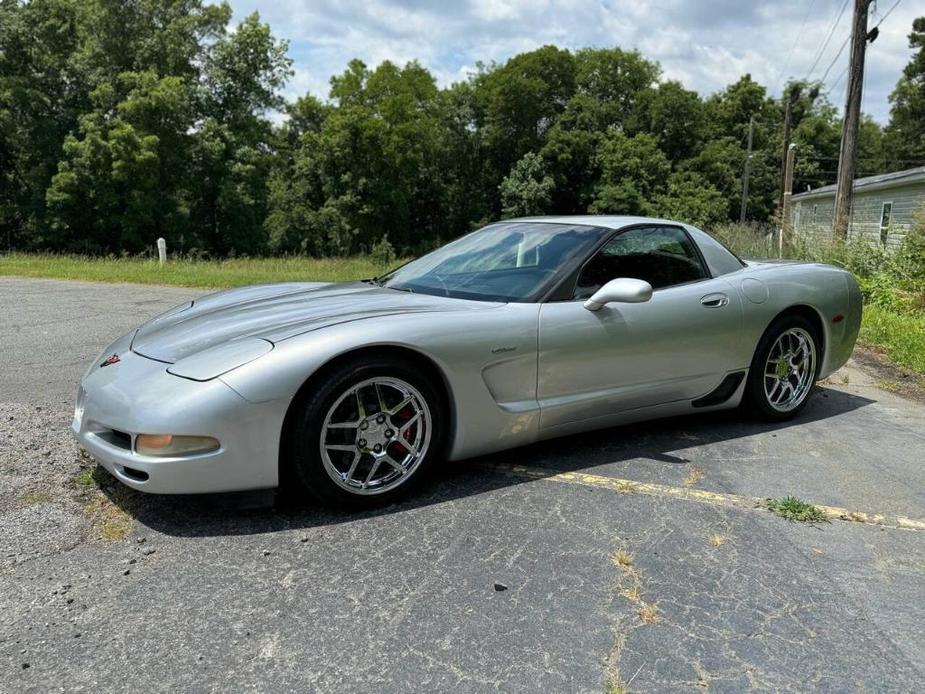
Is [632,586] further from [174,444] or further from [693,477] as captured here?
[174,444]

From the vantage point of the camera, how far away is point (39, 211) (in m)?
34.7

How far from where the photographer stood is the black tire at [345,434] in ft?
9.32

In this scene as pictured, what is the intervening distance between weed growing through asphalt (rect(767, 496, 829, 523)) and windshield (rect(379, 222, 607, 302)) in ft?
4.92

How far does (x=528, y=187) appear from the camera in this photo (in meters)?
51.3

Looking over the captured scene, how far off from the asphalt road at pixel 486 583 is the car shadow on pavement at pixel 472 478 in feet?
0.06

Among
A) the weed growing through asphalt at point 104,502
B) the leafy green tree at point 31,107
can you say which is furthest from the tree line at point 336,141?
the weed growing through asphalt at point 104,502

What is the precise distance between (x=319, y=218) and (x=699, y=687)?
47837mm

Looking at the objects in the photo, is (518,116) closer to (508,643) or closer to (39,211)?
(39,211)

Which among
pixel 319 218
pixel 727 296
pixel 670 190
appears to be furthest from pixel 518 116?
pixel 727 296

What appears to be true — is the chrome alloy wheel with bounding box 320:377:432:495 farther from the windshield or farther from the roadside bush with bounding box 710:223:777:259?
the roadside bush with bounding box 710:223:777:259

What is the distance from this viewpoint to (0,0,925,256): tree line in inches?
1371

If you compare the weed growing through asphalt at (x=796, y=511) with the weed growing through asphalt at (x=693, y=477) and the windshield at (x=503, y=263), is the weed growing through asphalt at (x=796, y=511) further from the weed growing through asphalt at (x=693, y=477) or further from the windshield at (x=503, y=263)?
the windshield at (x=503, y=263)

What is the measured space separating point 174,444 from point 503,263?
206cm

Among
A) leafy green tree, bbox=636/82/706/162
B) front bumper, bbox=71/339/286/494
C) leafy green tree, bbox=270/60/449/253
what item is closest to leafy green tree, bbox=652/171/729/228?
leafy green tree, bbox=636/82/706/162
